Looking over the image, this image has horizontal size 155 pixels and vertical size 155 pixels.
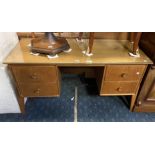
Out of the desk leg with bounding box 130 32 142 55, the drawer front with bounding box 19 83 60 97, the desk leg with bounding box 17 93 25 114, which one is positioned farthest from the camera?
the desk leg with bounding box 17 93 25 114

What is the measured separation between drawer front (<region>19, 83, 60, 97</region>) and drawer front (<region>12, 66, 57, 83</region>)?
0.05 metres

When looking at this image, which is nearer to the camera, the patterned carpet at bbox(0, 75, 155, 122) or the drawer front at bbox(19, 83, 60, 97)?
the drawer front at bbox(19, 83, 60, 97)

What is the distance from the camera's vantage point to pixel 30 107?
1.42 meters

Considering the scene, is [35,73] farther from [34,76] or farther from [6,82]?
[6,82]

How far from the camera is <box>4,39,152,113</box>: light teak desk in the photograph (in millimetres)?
1038

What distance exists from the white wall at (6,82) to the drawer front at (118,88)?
0.78 meters

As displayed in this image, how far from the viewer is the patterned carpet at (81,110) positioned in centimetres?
130

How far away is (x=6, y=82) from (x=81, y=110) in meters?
0.72

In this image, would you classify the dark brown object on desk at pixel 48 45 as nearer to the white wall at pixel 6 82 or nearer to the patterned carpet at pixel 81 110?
the white wall at pixel 6 82

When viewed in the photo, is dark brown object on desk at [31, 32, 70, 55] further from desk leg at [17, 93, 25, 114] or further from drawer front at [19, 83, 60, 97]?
desk leg at [17, 93, 25, 114]

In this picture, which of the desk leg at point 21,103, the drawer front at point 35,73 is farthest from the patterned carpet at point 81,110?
the drawer front at point 35,73

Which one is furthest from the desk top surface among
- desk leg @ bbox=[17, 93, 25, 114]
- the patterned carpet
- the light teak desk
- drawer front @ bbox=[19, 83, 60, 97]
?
the patterned carpet
